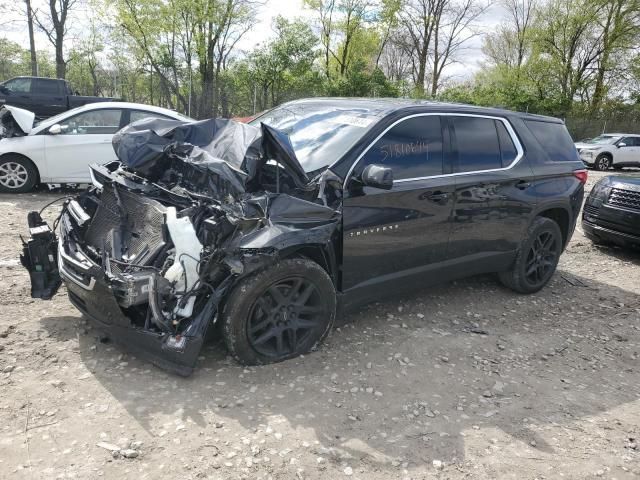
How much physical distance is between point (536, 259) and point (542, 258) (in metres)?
0.12

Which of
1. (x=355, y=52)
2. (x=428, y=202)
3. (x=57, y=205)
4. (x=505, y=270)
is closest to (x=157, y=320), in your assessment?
(x=428, y=202)

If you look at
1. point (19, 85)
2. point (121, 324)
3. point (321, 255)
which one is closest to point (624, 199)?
point (321, 255)

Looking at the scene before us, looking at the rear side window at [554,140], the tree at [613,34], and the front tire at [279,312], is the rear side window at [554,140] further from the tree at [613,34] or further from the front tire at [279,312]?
the tree at [613,34]

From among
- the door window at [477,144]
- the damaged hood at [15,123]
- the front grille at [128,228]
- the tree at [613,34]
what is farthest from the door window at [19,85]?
the tree at [613,34]

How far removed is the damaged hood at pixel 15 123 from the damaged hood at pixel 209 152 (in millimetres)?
5179

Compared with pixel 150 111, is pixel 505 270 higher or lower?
lower

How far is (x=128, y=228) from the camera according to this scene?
3.59 metres

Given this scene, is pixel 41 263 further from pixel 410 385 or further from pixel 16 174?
pixel 16 174

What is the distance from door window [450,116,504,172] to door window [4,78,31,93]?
15.9 meters

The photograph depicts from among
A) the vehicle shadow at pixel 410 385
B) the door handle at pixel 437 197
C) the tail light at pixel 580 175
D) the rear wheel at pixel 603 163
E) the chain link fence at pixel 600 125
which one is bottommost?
the vehicle shadow at pixel 410 385

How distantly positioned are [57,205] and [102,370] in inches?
224

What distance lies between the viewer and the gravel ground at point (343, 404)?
2.74 m

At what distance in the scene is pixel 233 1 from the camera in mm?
23375

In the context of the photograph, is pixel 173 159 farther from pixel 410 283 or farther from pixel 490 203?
pixel 490 203
